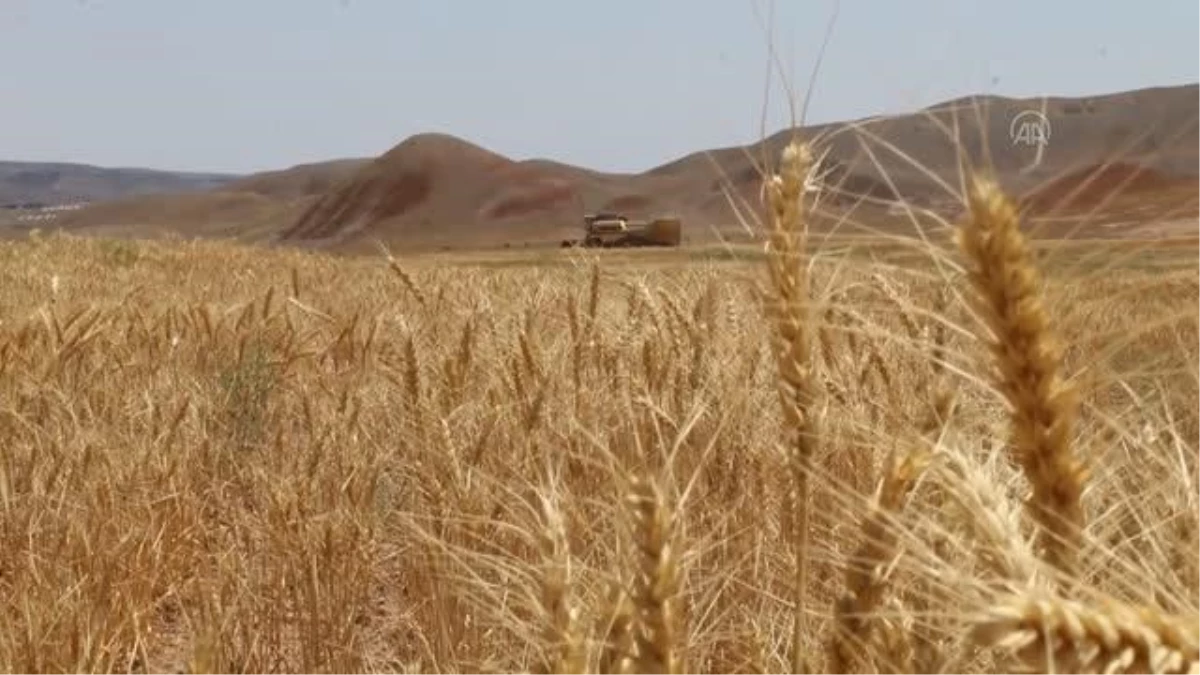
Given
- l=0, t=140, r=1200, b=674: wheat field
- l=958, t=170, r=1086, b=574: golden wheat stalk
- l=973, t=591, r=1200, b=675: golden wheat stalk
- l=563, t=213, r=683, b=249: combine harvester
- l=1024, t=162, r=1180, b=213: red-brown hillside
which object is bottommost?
l=563, t=213, r=683, b=249: combine harvester

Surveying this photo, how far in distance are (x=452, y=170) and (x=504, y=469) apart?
6883 cm

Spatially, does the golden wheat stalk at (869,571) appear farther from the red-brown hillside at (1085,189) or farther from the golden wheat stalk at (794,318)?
the red-brown hillside at (1085,189)

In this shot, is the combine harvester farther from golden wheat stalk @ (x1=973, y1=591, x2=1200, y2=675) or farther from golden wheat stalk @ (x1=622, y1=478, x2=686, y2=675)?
golden wheat stalk @ (x1=973, y1=591, x2=1200, y2=675)

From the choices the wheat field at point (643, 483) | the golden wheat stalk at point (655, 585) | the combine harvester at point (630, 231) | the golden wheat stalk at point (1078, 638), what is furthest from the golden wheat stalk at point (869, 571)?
the combine harvester at point (630, 231)

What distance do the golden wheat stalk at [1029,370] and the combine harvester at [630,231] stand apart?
34988mm

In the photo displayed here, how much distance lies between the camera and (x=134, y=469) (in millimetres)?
2650

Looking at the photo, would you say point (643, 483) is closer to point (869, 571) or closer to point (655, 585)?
point (655, 585)

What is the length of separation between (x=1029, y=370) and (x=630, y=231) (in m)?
39.6

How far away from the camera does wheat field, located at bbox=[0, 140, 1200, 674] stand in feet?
2.77

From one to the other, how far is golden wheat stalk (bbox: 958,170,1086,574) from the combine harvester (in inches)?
1377

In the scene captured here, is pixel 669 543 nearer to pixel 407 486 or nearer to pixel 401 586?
pixel 401 586

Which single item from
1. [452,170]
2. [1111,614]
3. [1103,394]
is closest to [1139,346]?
[1103,394]
